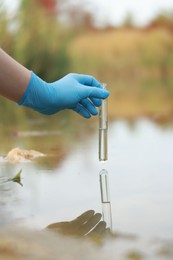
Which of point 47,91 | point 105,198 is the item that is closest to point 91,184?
point 105,198

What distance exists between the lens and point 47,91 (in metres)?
1.61

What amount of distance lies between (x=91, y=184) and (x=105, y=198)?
0.17m

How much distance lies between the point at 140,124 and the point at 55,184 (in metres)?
1.77

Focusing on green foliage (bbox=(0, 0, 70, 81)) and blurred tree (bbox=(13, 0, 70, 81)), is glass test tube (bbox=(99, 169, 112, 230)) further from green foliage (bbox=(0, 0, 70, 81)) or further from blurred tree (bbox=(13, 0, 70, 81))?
blurred tree (bbox=(13, 0, 70, 81))

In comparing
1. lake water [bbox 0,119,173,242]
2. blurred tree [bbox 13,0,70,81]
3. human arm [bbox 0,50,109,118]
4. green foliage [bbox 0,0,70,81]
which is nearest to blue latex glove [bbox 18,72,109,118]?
human arm [bbox 0,50,109,118]

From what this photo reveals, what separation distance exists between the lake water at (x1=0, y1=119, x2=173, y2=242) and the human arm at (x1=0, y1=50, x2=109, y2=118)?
20 cm

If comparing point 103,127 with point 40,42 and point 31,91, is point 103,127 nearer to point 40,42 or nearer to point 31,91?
point 31,91

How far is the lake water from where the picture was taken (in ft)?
4.04

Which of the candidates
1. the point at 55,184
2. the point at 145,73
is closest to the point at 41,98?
the point at 55,184

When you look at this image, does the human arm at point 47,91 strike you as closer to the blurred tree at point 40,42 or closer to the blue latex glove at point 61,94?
the blue latex glove at point 61,94

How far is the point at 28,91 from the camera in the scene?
156 centimetres

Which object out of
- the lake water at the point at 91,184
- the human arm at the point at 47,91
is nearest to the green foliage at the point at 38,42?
the lake water at the point at 91,184

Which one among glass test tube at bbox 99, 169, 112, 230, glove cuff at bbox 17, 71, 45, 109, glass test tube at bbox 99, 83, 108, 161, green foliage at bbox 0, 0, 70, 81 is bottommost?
glass test tube at bbox 99, 169, 112, 230

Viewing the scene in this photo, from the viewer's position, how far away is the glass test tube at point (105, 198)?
4.02ft
